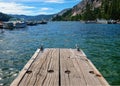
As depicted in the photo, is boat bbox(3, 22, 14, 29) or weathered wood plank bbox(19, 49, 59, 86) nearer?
weathered wood plank bbox(19, 49, 59, 86)

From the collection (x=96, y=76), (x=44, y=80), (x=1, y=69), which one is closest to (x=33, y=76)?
(x=44, y=80)

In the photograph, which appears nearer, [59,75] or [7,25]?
[59,75]

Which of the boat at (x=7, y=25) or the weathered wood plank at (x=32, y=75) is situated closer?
the weathered wood plank at (x=32, y=75)

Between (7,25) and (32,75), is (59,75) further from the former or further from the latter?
(7,25)

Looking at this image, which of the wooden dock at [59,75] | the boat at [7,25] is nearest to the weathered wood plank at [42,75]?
the wooden dock at [59,75]

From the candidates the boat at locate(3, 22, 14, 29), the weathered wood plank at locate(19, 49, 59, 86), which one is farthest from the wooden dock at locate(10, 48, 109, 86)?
the boat at locate(3, 22, 14, 29)

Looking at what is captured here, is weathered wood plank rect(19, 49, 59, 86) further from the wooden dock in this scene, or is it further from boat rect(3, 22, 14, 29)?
boat rect(3, 22, 14, 29)

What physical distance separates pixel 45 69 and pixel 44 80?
1.89m

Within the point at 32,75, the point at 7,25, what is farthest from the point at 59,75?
the point at 7,25

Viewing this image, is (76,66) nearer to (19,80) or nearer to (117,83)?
(19,80)

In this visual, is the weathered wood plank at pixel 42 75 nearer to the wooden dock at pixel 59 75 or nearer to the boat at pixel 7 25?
the wooden dock at pixel 59 75

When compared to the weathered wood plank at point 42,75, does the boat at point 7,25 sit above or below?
below

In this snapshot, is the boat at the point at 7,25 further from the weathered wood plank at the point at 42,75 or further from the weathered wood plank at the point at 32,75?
the weathered wood plank at the point at 42,75

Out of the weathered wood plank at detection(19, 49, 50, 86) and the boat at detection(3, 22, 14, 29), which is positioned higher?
the weathered wood plank at detection(19, 49, 50, 86)
